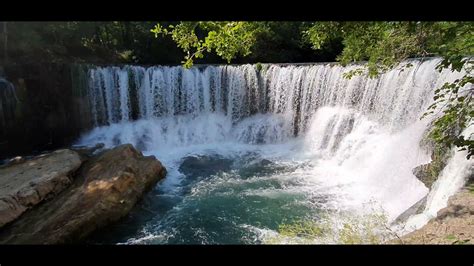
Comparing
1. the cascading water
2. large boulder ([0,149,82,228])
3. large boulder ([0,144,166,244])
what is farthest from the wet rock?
large boulder ([0,149,82,228])

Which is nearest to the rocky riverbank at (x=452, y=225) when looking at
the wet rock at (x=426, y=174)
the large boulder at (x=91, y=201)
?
the wet rock at (x=426, y=174)

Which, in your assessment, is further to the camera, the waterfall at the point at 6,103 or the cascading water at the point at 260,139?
the waterfall at the point at 6,103

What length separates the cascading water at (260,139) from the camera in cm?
824

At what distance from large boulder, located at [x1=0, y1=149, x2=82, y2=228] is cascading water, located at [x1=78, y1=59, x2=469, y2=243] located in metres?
2.07

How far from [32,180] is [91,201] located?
188 centimetres

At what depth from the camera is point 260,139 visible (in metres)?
14.5

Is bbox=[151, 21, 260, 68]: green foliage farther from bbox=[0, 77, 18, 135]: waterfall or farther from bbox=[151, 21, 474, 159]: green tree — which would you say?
bbox=[0, 77, 18, 135]: waterfall

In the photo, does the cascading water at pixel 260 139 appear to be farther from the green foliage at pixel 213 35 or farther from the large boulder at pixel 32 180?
the large boulder at pixel 32 180

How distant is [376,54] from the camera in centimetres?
452

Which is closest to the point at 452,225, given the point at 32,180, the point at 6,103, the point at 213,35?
the point at 213,35

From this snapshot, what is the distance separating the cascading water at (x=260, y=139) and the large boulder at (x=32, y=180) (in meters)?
2.07

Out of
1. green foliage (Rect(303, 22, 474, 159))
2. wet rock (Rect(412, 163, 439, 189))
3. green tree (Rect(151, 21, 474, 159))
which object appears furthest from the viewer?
wet rock (Rect(412, 163, 439, 189))

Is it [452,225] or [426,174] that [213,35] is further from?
[426,174]

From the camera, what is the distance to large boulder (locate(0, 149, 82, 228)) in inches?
307
